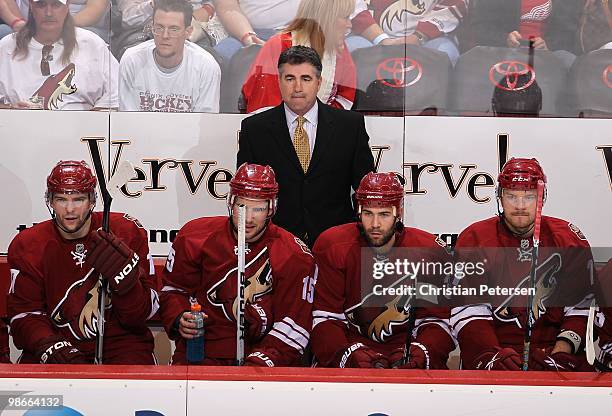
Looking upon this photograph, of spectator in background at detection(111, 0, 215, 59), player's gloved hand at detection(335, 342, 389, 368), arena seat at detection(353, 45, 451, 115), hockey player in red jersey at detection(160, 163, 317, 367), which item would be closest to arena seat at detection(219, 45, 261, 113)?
spectator in background at detection(111, 0, 215, 59)

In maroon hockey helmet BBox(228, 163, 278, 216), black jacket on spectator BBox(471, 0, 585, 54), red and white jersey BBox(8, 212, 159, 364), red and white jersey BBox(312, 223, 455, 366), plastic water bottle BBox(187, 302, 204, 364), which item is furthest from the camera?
black jacket on spectator BBox(471, 0, 585, 54)

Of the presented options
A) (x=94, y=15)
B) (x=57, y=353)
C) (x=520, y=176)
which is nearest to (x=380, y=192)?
(x=520, y=176)

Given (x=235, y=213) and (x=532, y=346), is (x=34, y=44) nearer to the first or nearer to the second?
(x=235, y=213)

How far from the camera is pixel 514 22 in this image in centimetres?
549

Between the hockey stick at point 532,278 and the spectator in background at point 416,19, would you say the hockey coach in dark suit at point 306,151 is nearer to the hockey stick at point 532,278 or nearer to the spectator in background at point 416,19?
→ the spectator in background at point 416,19

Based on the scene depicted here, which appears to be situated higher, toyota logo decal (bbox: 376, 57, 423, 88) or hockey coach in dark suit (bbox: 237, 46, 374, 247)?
toyota logo decal (bbox: 376, 57, 423, 88)

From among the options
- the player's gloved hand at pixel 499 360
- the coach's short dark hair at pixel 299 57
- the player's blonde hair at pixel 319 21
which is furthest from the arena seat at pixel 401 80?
the player's gloved hand at pixel 499 360

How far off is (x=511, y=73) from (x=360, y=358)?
224 centimetres

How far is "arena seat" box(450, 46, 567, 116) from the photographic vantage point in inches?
216

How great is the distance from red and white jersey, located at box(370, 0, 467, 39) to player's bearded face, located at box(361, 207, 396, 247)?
1.59 m

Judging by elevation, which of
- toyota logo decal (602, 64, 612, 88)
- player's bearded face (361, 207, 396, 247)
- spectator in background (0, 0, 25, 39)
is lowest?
player's bearded face (361, 207, 396, 247)

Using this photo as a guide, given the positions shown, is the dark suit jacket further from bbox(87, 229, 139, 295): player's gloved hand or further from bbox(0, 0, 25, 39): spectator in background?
bbox(0, 0, 25, 39): spectator in background

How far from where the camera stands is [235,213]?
13.7 feet

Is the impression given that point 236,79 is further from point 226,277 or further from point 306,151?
point 226,277
